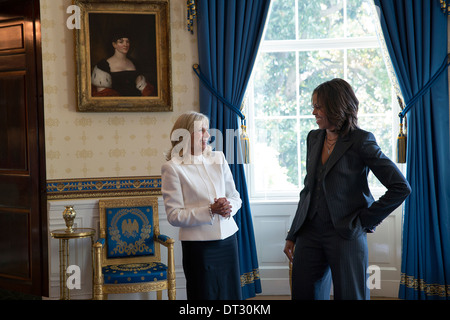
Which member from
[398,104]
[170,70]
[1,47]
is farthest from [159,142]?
[398,104]

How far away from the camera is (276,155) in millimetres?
4719

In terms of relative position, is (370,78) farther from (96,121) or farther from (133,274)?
(133,274)

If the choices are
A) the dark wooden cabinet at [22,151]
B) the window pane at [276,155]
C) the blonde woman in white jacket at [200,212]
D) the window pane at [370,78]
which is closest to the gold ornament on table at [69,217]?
the dark wooden cabinet at [22,151]

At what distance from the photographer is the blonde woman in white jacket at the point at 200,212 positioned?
258cm

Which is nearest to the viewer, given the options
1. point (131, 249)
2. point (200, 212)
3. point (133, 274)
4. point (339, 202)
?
point (339, 202)

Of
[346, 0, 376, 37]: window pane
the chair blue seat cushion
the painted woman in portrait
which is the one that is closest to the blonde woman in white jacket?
the chair blue seat cushion

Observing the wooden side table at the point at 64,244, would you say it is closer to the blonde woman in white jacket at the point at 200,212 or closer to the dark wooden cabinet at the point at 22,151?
the dark wooden cabinet at the point at 22,151

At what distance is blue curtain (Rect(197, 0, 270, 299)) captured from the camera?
430cm

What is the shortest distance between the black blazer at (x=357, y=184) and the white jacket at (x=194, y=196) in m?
0.53

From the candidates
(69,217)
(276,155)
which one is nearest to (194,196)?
(69,217)

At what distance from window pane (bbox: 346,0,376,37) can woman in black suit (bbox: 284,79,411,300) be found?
246 centimetres

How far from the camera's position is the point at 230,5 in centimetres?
429

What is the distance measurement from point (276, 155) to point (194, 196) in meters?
2.19

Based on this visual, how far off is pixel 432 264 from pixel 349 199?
2.33 metres
